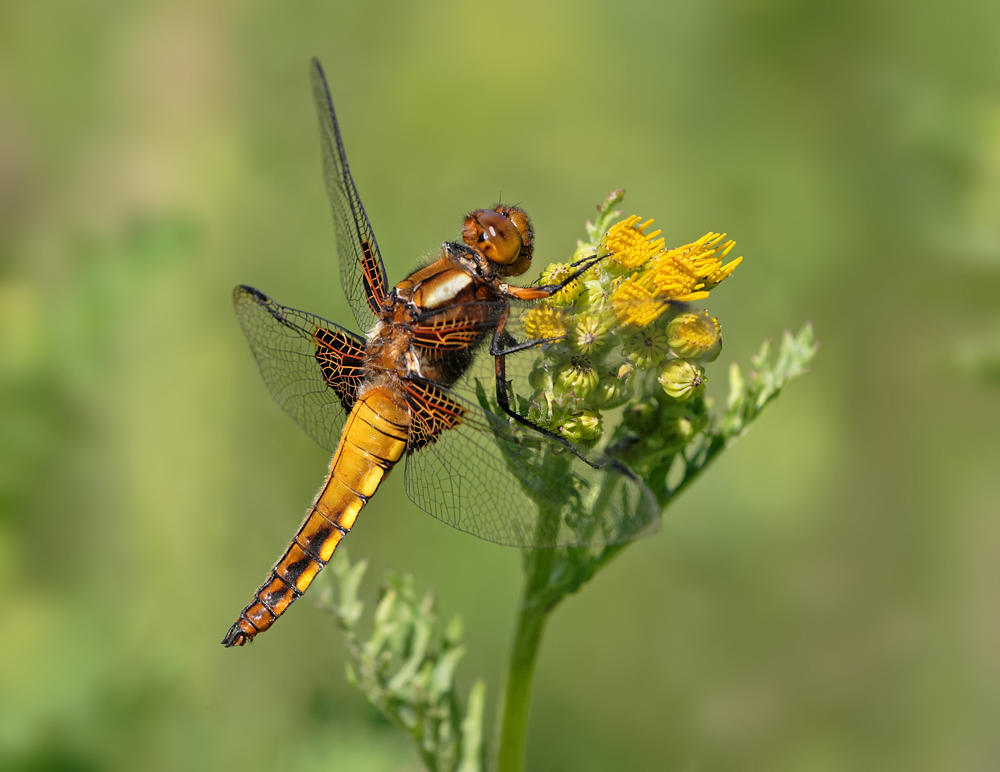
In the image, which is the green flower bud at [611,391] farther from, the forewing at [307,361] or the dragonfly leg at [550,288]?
the forewing at [307,361]

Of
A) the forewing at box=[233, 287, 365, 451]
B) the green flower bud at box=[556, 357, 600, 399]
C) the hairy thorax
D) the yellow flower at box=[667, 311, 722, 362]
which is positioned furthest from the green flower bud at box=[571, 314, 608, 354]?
the forewing at box=[233, 287, 365, 451]

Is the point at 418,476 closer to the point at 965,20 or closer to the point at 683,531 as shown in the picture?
the point at 683,531

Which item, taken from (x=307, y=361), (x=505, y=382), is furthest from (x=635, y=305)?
(x=307, y=361)

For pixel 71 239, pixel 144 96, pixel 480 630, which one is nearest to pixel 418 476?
pixel 480 630

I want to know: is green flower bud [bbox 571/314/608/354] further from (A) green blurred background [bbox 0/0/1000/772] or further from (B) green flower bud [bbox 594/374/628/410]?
(A) green blurred background [bbox 0/0/1000/772]

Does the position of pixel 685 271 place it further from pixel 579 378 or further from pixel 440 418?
pixel 440 418

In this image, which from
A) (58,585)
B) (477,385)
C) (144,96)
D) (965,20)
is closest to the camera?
(477,385)
